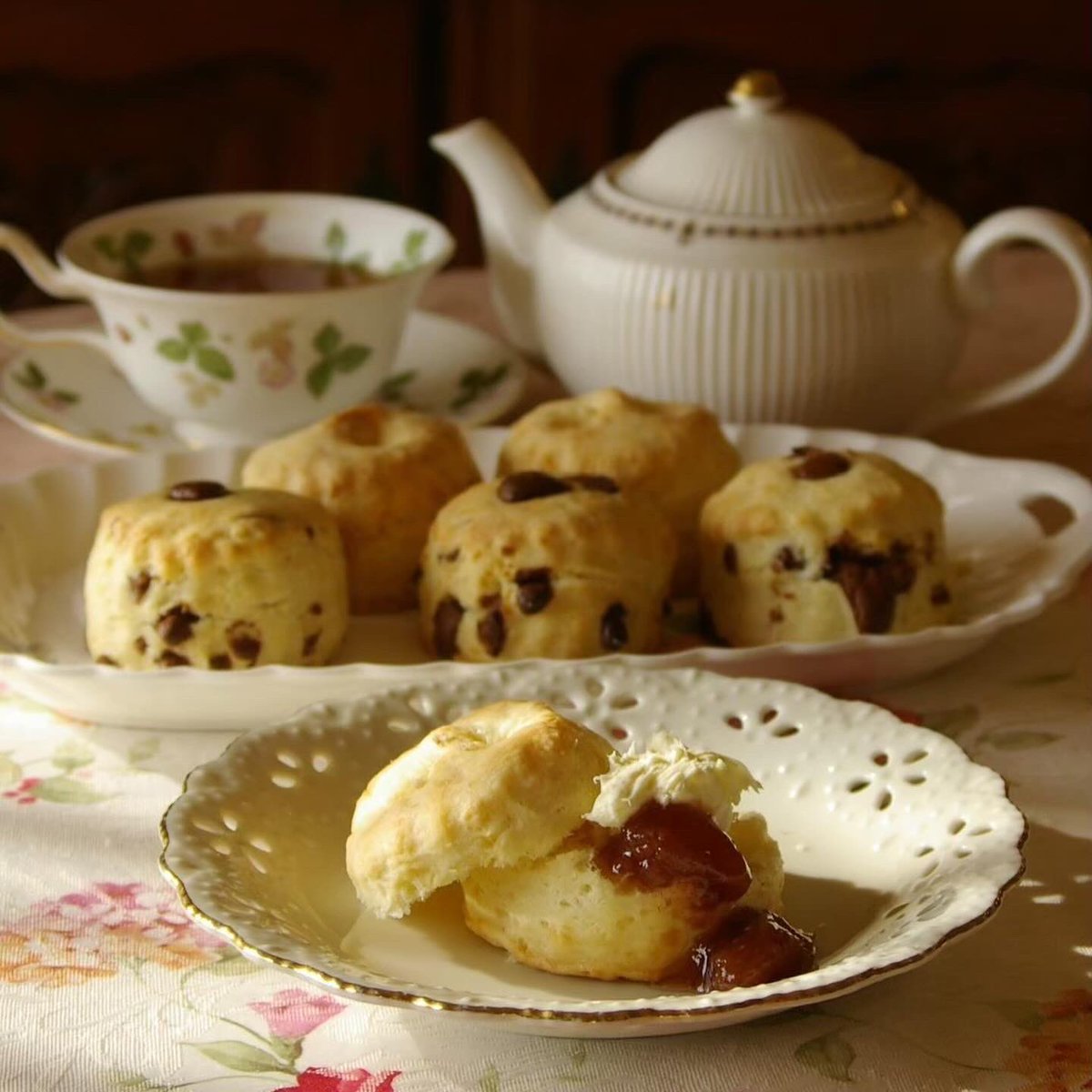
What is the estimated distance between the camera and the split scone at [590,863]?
0.73m

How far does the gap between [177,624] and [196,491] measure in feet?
0.33

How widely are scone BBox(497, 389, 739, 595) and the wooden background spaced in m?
1.88

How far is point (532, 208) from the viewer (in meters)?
1.66

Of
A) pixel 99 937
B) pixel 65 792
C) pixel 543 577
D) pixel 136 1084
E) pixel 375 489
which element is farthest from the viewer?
pixel 375 489

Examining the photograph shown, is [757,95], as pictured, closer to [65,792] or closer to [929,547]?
[929,547]

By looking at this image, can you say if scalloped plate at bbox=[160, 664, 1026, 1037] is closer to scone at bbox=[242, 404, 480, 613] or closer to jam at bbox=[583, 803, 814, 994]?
jam at bbox=[583, 803, 814, 994]

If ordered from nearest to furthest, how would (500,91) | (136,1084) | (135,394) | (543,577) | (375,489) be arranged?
(136,1084), (543,577), (375,489), (135,394), (500,91)

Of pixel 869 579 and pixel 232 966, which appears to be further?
pixel 869 579

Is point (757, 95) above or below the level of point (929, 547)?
above

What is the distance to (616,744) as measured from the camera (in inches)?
36.7

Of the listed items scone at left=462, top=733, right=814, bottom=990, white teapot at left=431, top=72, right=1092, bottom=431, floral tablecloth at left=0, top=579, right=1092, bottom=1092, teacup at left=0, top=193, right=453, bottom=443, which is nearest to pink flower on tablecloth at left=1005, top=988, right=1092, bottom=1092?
floral tablecloth at left=0, top=579, right=1092, bottom=1092

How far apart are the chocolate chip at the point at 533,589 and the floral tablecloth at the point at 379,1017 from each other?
0.87 ft

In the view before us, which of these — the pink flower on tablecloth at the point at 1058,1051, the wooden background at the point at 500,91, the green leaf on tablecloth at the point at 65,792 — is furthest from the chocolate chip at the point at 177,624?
the wooden background at the point at 500,91

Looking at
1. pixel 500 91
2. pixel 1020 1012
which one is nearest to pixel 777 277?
pixel 1020 1012
